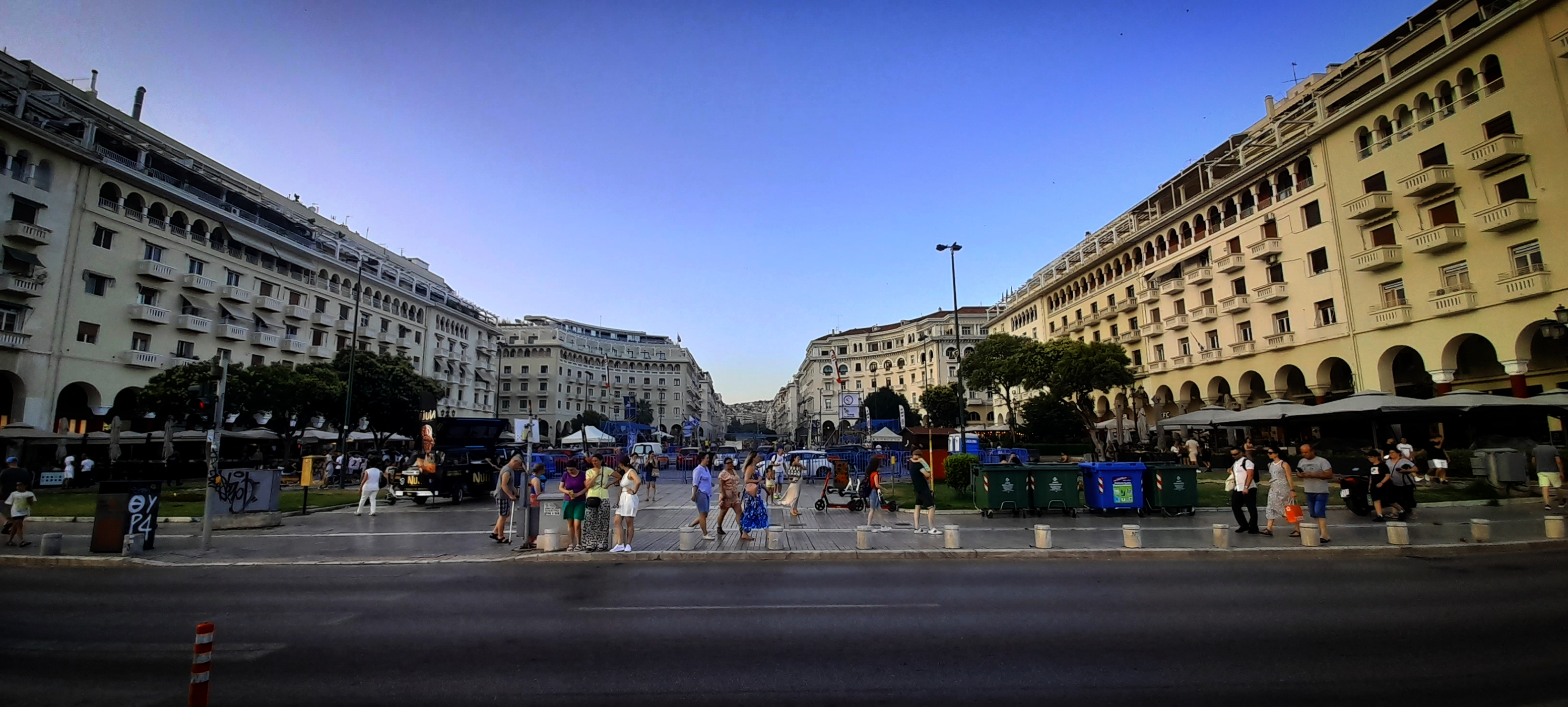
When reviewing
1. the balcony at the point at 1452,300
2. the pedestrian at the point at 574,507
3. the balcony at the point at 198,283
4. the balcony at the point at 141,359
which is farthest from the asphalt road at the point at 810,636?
the balcony at the point at 198,283

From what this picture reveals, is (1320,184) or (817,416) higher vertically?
(1320,184)

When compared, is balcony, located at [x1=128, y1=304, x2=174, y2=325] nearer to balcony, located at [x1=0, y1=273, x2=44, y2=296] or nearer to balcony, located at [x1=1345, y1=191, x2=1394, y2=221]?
balcony, located at [x1=0, y1=273, x2=44, y2=296]

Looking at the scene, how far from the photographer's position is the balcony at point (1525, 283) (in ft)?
75.5

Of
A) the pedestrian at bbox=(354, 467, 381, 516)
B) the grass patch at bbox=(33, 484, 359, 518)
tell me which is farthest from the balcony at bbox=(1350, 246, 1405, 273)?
the grass patch at bbox=(33, 484, 359, 518)

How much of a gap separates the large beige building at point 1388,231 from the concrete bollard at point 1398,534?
12995mm

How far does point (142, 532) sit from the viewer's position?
1244 cm

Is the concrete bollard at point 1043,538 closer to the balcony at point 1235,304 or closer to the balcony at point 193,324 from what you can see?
the balcony at point 1235,304

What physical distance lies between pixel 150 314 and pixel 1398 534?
53.1m

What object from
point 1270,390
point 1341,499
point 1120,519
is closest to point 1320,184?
point 1270,390

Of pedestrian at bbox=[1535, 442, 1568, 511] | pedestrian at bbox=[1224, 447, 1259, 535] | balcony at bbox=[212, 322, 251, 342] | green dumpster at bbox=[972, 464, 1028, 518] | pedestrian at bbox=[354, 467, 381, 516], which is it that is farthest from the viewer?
balcony at bbox=[212, 322, 251, 342]

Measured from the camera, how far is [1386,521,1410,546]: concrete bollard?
38.0ft

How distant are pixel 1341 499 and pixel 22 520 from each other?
108ft

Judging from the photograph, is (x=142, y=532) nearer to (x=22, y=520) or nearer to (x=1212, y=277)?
(x=22, y=520)

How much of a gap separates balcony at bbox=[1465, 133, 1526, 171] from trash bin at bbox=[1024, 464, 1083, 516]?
2263 cm
